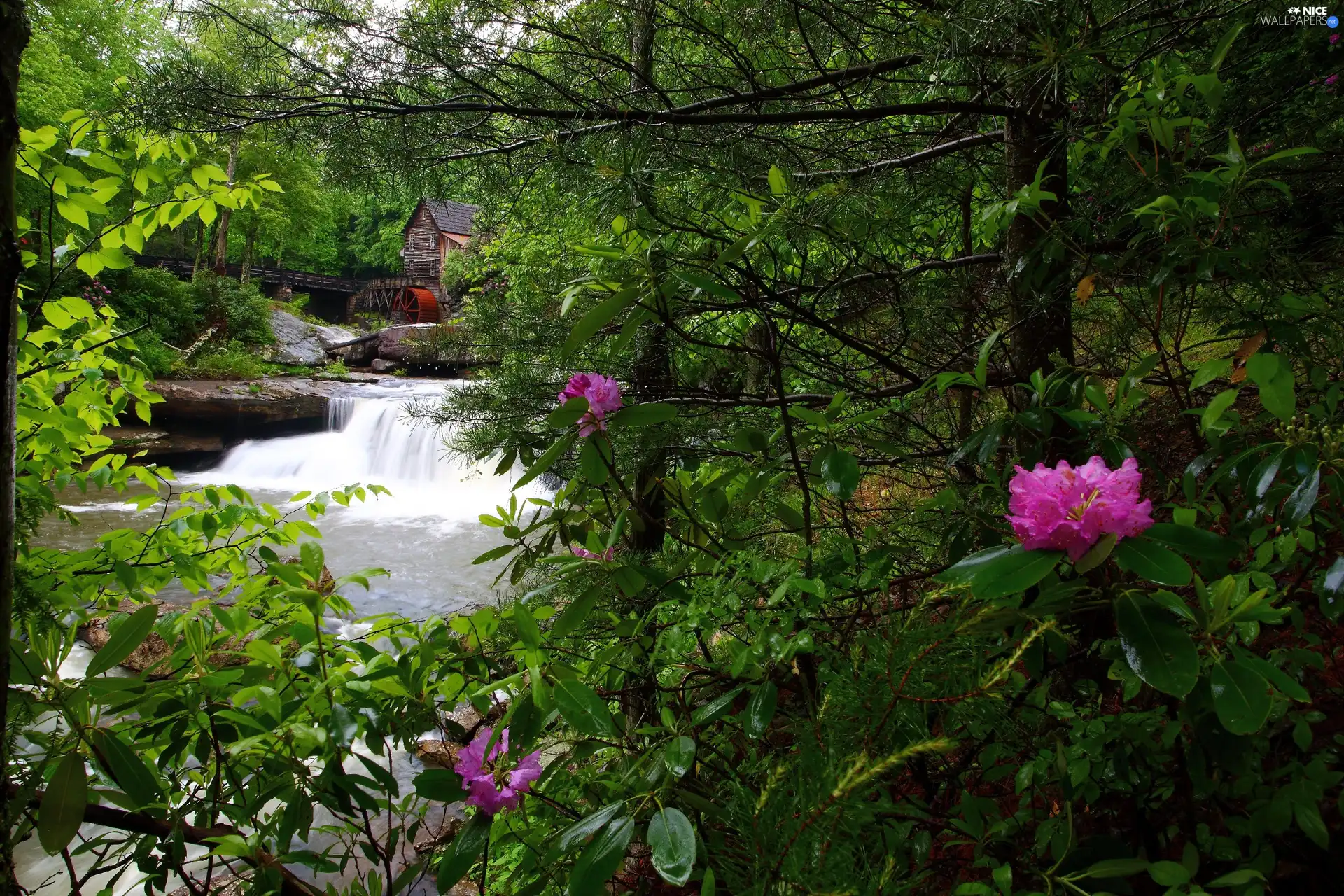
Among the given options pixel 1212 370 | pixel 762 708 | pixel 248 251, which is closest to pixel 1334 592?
pixel 1212 370

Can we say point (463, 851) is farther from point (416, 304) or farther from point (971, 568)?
point (416, 304)

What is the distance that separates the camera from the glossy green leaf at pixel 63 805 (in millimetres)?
815

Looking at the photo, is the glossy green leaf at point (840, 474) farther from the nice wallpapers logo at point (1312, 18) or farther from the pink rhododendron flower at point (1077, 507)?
the nice wallpapers logo at point (1312, 18)

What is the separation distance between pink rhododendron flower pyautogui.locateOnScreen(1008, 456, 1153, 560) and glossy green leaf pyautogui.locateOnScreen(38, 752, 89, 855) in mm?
1148

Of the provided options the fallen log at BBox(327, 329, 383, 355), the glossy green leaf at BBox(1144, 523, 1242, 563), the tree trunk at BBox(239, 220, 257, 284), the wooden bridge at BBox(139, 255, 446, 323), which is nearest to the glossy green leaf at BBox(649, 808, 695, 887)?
the glossy green leaf at BBox(1144, 523, 1242, 563)

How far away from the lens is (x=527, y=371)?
2.08 m

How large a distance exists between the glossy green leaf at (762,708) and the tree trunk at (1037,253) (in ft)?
3.11

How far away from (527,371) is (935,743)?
1.65m

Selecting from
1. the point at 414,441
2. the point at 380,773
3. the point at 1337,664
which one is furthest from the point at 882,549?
the point at 414,441

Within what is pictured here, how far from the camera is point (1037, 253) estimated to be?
1436mm

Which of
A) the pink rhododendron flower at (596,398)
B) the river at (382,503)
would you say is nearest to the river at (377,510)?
the river at (382,503)

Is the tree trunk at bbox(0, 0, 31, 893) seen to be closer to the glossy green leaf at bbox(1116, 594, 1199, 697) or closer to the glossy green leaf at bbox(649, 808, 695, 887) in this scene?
the glossy green leaf at bbox(649, 808, 695, 887)

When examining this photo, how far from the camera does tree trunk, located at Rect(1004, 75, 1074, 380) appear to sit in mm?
1507

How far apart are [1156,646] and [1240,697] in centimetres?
9
